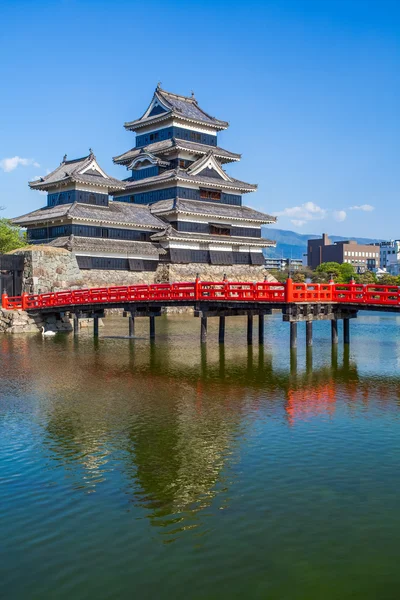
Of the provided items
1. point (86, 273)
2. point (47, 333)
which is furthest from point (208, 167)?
point (47, 333)

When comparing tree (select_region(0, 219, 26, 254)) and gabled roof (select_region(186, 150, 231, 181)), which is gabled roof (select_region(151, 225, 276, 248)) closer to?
gabled roof (select_region(186, 150, 231, 181))

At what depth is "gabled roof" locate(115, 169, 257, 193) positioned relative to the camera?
65.0 metres

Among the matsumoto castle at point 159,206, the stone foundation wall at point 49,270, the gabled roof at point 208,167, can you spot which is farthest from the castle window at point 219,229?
the stone foundation wall at point 49,270

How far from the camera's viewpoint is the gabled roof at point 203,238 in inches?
2499

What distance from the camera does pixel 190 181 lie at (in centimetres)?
6562

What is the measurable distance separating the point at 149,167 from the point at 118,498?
61.4 metres

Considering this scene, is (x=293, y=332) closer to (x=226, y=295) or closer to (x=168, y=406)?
(x=226, y=295)

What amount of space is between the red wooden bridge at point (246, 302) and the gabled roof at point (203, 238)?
22431 millimetres

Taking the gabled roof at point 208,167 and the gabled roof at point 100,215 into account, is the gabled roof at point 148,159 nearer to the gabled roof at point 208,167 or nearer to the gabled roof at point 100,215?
the gabled roof at point 208,167

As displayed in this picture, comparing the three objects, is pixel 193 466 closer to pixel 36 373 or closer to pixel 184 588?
pixel 184 588

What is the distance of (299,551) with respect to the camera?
30.2ft

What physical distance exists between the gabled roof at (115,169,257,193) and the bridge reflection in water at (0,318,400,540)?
113 ft

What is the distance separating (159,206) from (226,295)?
3580cm

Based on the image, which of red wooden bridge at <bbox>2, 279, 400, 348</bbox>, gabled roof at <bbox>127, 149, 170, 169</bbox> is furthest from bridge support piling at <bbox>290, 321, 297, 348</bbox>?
gabled roof at <bbox>127, 149, 170, 169</bbox>
